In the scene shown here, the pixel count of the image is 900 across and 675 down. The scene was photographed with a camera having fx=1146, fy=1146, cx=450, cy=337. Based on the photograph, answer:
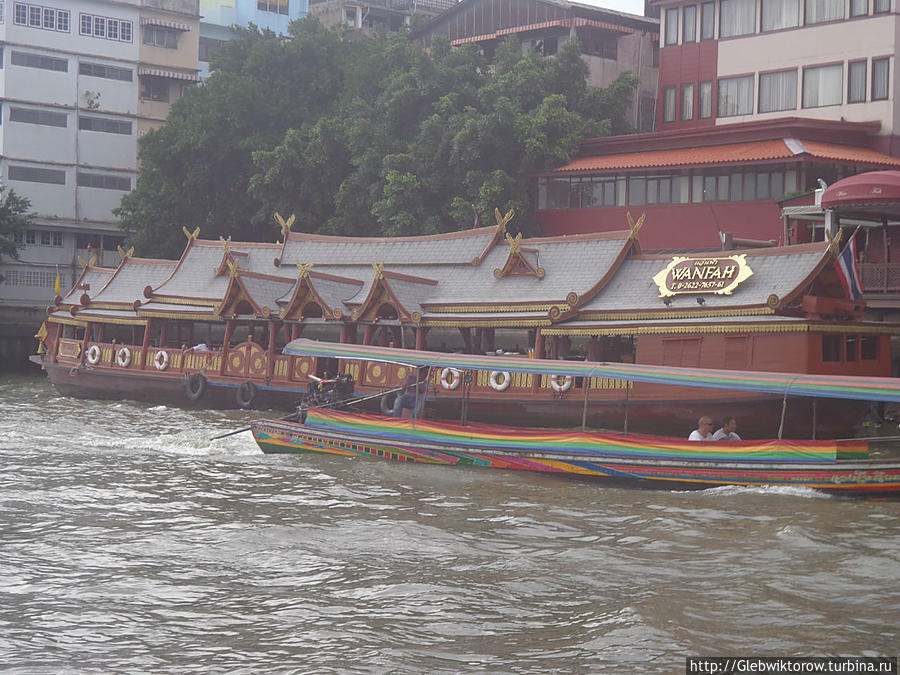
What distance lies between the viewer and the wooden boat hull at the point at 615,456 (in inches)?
591

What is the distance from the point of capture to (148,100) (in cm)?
5144

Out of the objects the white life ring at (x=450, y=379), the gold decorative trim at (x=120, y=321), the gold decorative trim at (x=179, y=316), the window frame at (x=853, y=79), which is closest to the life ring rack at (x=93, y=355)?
the gold decorative trim at (x=120, y=321)

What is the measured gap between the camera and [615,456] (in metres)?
16.4

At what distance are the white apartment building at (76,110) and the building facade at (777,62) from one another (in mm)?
24045

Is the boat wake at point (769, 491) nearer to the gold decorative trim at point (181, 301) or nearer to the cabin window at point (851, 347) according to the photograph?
the cabin window at point (851, 347)

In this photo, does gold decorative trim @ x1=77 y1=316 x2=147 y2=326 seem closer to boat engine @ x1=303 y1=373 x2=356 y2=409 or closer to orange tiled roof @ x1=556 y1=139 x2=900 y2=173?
boat engine @ x1=303 y1=373 x2=356 y2=409

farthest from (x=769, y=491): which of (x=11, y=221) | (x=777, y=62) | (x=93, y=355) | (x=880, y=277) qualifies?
(x=11, y=221)

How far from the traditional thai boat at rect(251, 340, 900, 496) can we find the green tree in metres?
28.6

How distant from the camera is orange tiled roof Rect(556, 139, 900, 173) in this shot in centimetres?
3108

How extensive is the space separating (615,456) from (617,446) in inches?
7.8

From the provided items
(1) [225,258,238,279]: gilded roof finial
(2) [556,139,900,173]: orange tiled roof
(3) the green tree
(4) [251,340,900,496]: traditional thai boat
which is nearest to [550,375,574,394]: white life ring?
(4) [251,340,900,496]: traditional thai boat

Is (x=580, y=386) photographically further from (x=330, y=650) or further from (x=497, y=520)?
(x=330, y=650)

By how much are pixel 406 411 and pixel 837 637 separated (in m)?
11.6

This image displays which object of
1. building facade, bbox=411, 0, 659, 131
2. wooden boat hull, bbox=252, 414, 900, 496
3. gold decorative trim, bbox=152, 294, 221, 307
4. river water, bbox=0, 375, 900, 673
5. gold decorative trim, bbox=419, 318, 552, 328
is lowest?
river water, bbox=0, 375, 900, 673
